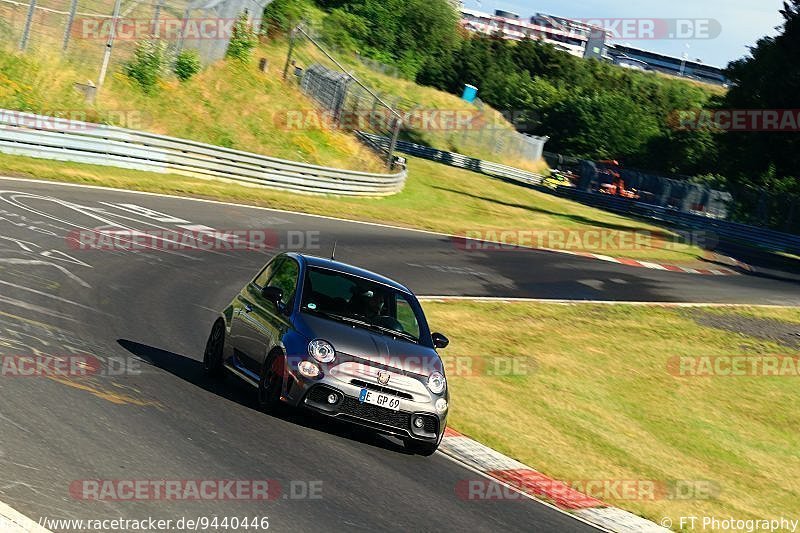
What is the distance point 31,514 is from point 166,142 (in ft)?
82.5

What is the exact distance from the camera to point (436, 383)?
10.1 metres

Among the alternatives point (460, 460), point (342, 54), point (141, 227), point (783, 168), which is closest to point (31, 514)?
point (460, 460)

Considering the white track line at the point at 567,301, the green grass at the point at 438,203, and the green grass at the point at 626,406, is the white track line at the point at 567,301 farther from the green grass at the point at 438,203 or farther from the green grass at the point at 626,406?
the green grass at the point at 438,203

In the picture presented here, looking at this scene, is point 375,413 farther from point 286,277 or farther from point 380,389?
point 286,277

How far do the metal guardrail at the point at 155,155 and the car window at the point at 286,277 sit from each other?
16.2m

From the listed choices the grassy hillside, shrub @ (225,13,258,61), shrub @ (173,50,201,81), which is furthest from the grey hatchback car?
shrub @ (225,13,258,61)

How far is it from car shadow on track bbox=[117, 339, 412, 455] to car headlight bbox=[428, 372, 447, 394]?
70cm

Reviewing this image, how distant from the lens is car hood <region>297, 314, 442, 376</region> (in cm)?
985

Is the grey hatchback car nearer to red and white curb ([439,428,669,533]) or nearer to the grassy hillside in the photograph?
red and white curb ([439,428,669,533])

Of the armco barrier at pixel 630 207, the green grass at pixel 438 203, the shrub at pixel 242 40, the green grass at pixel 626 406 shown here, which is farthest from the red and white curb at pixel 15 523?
the armco barrier at pixel 630 207

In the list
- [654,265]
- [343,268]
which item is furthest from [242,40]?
[343,268]

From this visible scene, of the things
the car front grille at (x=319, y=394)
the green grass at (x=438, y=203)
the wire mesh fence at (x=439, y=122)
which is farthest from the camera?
the wire mesh fence at (x=439, y=122)

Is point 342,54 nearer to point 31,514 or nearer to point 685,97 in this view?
point 685,97

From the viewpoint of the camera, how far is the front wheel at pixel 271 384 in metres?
9.87
